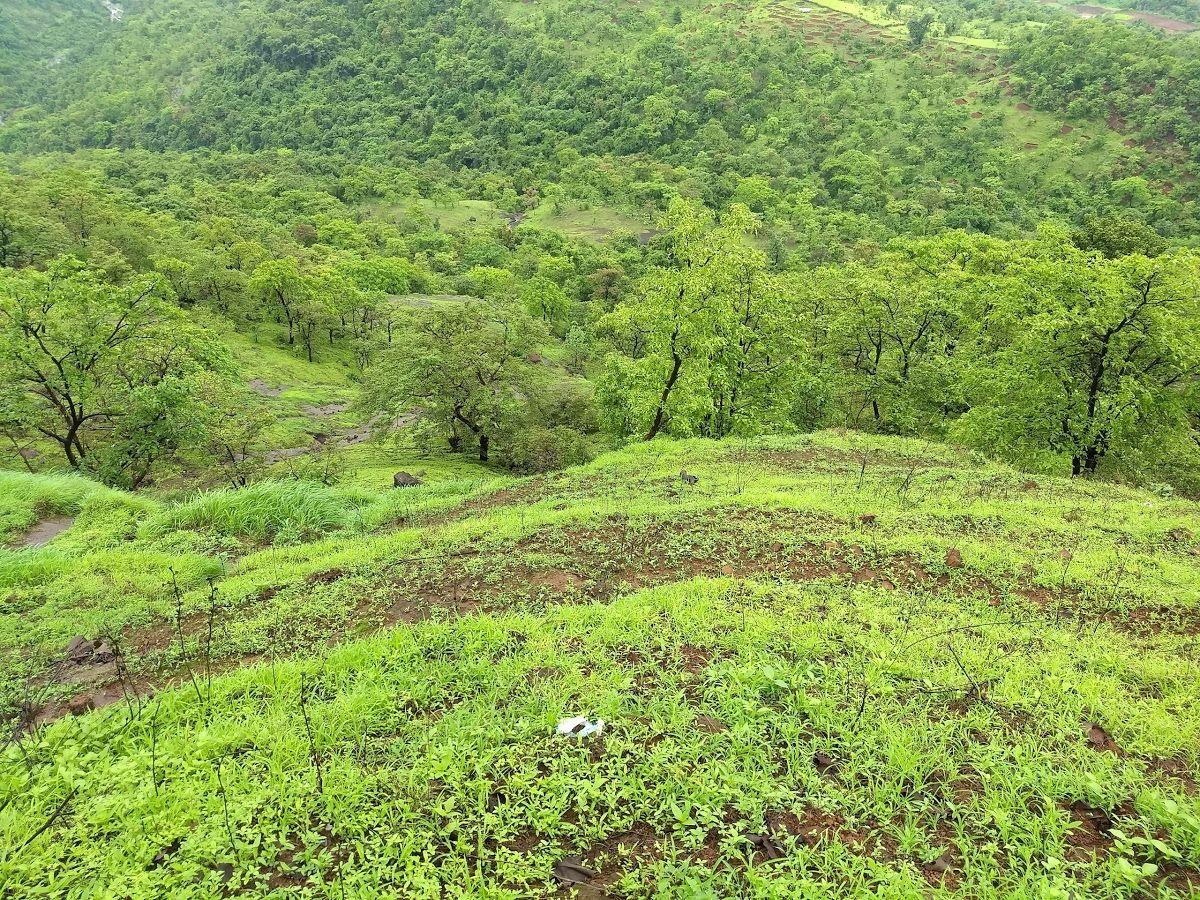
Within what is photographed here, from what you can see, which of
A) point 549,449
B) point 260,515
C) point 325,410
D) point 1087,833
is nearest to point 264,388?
point 325,410

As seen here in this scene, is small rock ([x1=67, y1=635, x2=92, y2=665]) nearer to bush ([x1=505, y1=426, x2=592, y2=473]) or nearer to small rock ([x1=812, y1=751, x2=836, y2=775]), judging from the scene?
small rock ([x1=812, y1=751, x2=836, y2=775])

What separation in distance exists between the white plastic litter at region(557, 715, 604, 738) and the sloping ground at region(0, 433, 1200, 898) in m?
0.10

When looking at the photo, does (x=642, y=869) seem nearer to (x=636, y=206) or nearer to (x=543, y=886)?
(x=543, y=886)

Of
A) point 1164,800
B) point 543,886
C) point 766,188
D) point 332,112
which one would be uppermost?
point 332,112

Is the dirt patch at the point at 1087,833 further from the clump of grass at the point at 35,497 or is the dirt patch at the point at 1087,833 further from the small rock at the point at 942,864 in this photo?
the clump of grass at the point at 35,497

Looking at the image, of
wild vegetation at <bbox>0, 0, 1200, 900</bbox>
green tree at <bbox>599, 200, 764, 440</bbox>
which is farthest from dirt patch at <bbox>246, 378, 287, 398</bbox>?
green tree at <bbox>599, 200, 764, 440</bbox>

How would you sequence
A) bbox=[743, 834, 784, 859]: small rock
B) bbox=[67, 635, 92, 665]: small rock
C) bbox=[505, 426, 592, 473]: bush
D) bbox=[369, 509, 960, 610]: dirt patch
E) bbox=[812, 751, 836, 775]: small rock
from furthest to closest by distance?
bbox=[505, 426, 592, 473]: bush, bbox=[369, 509, 960, 610]: dirt patch, bbox=[67, 635, 92, 665]: small rock, bbox=[812, 751, 836, 775]: small rock, bbox=[743, 834, 784, 859]: small rock

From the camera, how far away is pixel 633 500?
46.0 feet

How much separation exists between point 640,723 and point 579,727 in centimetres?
58

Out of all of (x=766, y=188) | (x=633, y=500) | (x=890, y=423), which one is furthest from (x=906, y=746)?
(x=766, y=188)

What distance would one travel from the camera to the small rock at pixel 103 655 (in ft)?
25.7

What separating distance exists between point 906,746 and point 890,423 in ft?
87.0

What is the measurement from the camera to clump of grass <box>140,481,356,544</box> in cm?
1315

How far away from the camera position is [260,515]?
45.1 ft
